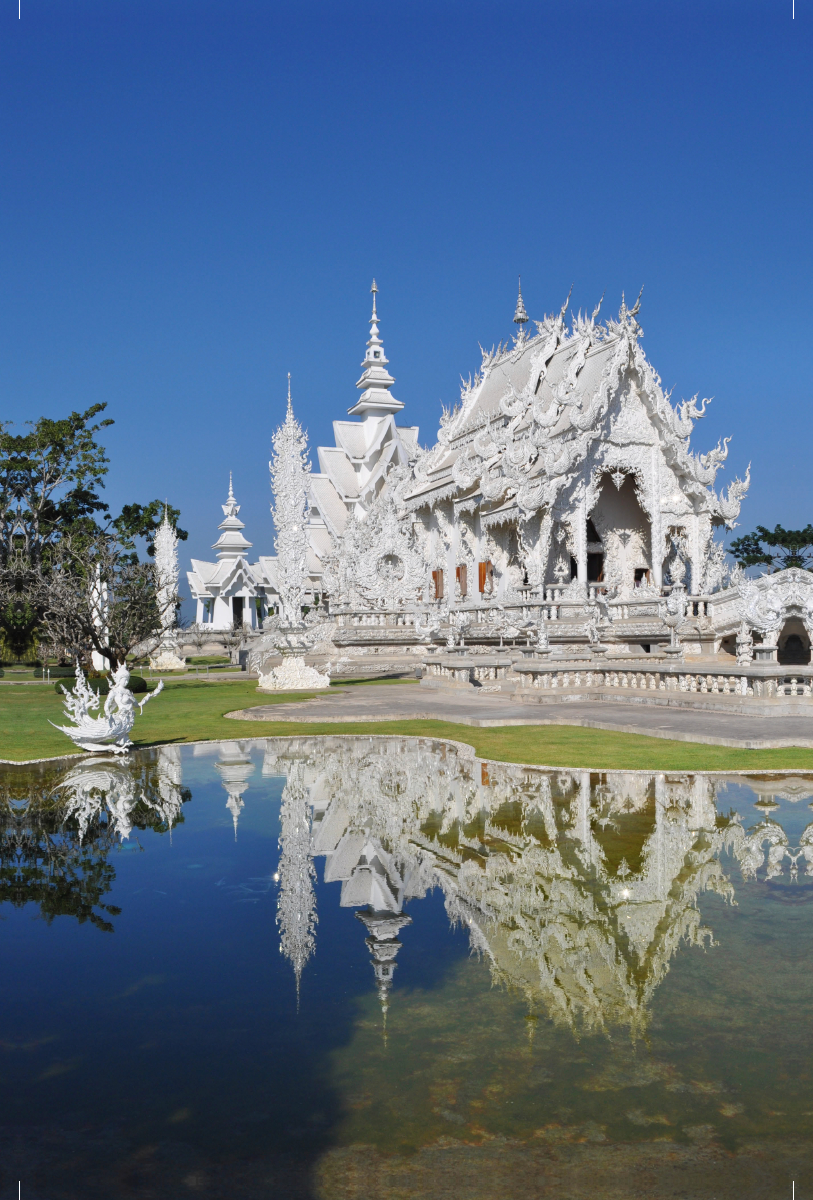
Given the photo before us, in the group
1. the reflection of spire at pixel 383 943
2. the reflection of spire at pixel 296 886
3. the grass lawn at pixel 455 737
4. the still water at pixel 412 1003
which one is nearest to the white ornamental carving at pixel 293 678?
the grass lawn at pixel 455 737

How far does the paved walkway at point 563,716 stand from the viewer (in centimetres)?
1295

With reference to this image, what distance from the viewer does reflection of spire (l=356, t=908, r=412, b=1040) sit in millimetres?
4858

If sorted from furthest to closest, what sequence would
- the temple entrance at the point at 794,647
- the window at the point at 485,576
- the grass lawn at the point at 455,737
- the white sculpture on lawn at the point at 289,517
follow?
1. the window at the point at 485,576
2. the white sculpture on lawn at the point at 289,517
3. the temple entrance at the point at 794,647
4. the grass lawn at the point at 455,737

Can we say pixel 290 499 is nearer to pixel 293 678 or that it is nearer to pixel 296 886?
pixel 293 678

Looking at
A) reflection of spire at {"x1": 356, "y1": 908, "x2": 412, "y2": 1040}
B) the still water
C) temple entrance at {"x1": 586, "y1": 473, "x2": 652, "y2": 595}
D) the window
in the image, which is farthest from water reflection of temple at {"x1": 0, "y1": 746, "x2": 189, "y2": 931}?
temple entrance at {"x1": 586, "y1": 473, "x2": 652, "y2": 595}

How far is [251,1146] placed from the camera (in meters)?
3.48

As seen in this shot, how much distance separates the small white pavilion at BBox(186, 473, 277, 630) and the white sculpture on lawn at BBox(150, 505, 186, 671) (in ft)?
33.6

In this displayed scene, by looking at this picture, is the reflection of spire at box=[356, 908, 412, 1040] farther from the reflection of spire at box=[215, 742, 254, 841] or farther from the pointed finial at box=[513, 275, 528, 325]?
the pointed finial at box=[513, 275, 528, 325]

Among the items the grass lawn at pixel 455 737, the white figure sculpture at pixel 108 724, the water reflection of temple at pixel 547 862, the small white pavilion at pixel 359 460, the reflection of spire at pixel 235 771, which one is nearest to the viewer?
the water reflection of temple at pixel 547 862

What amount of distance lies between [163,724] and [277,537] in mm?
13680

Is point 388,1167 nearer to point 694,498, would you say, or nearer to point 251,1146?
point 251,1146

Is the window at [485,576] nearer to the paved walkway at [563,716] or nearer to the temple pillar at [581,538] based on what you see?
the temple pillar at [581,538]

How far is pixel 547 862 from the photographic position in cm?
704

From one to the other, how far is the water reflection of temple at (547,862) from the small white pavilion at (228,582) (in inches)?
1909
